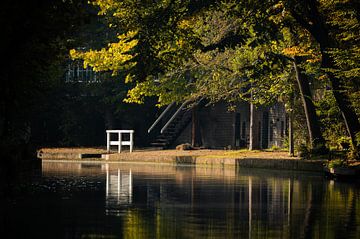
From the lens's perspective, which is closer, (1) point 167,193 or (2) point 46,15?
(2) point 46,15

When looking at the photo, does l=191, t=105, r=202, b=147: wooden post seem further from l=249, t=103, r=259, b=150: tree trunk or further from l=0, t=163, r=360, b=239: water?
l=0, t=163, r=360, b=239: water

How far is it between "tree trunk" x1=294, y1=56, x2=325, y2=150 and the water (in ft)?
35.1

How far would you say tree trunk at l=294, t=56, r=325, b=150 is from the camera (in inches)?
1800

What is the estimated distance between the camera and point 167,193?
27.2 metres

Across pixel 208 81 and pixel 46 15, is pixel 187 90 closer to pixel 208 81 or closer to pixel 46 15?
pixel 208 81

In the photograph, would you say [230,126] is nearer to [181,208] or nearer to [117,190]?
[117,190]

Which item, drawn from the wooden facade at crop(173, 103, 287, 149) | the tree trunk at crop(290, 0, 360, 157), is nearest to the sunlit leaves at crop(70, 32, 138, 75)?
the tree trunk at crop(290, 0, 360, 157)

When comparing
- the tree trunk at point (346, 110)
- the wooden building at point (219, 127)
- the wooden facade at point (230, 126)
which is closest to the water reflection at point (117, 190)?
the tree trunk at point (346, 110)

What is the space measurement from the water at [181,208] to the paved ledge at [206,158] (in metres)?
8.71

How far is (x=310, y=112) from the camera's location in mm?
46125

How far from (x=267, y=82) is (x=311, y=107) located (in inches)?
190

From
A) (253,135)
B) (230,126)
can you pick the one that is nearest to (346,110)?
(253,135)

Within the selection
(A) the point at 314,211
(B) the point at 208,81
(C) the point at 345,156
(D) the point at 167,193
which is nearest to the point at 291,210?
(A) the point at 314,211

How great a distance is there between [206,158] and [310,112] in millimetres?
6192
